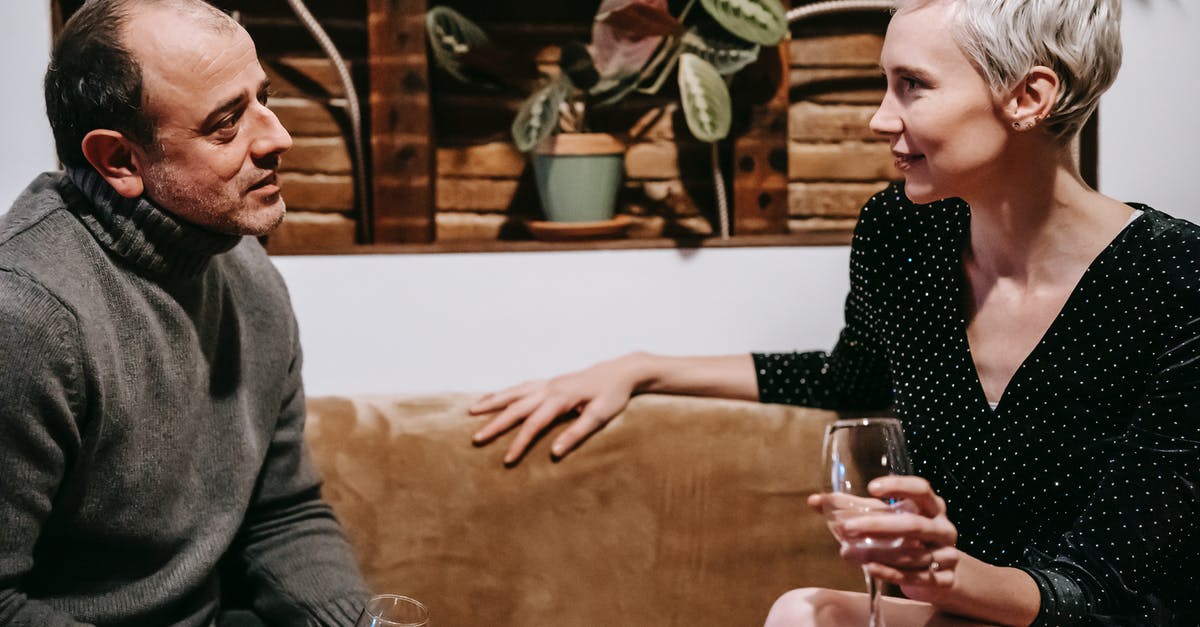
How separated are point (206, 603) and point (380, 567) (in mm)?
316

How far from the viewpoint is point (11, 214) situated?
130cm

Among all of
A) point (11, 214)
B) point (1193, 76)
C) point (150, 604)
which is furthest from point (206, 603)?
point (1193, 76)

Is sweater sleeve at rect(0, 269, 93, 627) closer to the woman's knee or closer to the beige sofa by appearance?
the beige sofa

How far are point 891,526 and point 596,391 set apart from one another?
0.89 meters

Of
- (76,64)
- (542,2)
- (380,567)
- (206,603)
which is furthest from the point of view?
(542,2)

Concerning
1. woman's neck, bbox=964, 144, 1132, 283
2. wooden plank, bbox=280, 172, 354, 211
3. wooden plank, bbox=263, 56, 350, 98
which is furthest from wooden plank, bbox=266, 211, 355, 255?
woman's neck, bbox=964, 144, 1132, 283

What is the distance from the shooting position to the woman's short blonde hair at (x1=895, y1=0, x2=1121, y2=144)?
1288 mm

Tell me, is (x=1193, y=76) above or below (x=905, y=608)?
above

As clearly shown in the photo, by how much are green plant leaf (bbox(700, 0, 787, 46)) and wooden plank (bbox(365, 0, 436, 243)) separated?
53 centimetres

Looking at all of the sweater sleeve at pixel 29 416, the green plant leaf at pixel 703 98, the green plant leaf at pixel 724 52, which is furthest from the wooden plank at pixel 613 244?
the sweater sleeve at pixel 29 416

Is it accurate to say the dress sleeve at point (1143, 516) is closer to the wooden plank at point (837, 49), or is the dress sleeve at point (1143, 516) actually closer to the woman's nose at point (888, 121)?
the woman's nose at point (888, 121)

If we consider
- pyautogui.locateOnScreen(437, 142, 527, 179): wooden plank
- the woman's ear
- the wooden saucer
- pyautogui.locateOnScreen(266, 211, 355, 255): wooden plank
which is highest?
the woman's ear

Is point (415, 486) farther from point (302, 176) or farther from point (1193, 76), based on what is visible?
point (1193, 76)

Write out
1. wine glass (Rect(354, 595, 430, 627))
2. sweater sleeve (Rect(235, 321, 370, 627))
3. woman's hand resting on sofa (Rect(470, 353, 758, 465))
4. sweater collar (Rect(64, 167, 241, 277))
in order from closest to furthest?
wine glass (Rect(354, 595, 430, 627))
sweater collar (Rect(64, 167, 241, 277))
sweater sleeve (Rect(235, 321, 370, 627))
woman's hand resting on sofa (Rect(470, 353, 758, 465))
